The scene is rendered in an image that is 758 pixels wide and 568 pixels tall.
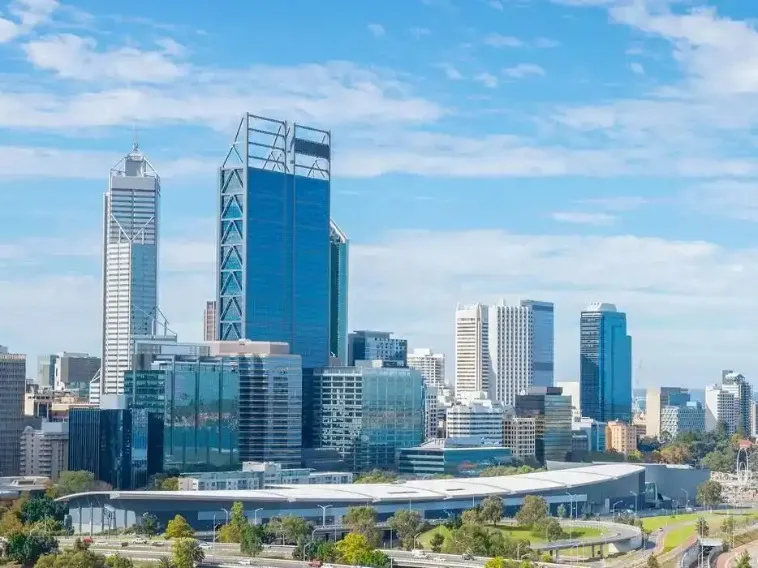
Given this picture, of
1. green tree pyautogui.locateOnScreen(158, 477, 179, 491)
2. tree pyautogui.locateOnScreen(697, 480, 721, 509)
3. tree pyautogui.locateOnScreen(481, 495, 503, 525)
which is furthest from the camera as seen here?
tree pyautogui.locateOnScreen(697, 480, 721, 509)

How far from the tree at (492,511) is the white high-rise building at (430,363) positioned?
10371 centimetres

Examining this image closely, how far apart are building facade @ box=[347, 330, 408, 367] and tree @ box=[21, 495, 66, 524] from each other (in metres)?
59.8

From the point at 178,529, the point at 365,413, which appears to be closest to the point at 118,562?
the point at 178,529

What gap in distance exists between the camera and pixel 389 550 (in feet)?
238

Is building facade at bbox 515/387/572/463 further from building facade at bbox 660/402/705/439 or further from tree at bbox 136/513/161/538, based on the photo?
tree at bbox 136/513/161/538

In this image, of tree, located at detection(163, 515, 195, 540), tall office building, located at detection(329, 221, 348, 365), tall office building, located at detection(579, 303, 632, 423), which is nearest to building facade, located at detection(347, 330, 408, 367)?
tall office building, located at detection(329, 221, 348, 365)

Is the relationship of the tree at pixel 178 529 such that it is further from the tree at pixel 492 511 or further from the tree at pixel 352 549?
the tree at pixel 492 511

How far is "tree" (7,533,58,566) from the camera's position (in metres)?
66.3

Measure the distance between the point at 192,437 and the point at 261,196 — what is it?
27.3 metres

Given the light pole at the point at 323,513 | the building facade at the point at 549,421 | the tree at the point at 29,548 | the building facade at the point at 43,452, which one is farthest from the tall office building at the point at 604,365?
the tree at the point at 29,548

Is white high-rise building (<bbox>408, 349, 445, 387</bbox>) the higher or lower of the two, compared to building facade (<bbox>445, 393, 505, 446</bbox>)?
higher

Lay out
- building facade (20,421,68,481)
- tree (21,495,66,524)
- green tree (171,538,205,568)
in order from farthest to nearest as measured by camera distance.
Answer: building facade (20,421,68,481), tree (21,495,66,524), green tree (171,538,205,568)

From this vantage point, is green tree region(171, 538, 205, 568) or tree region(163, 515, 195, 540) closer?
green tree region(171, 538, 205, 568)

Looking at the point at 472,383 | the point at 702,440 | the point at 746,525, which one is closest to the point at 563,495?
the point at 746,525
